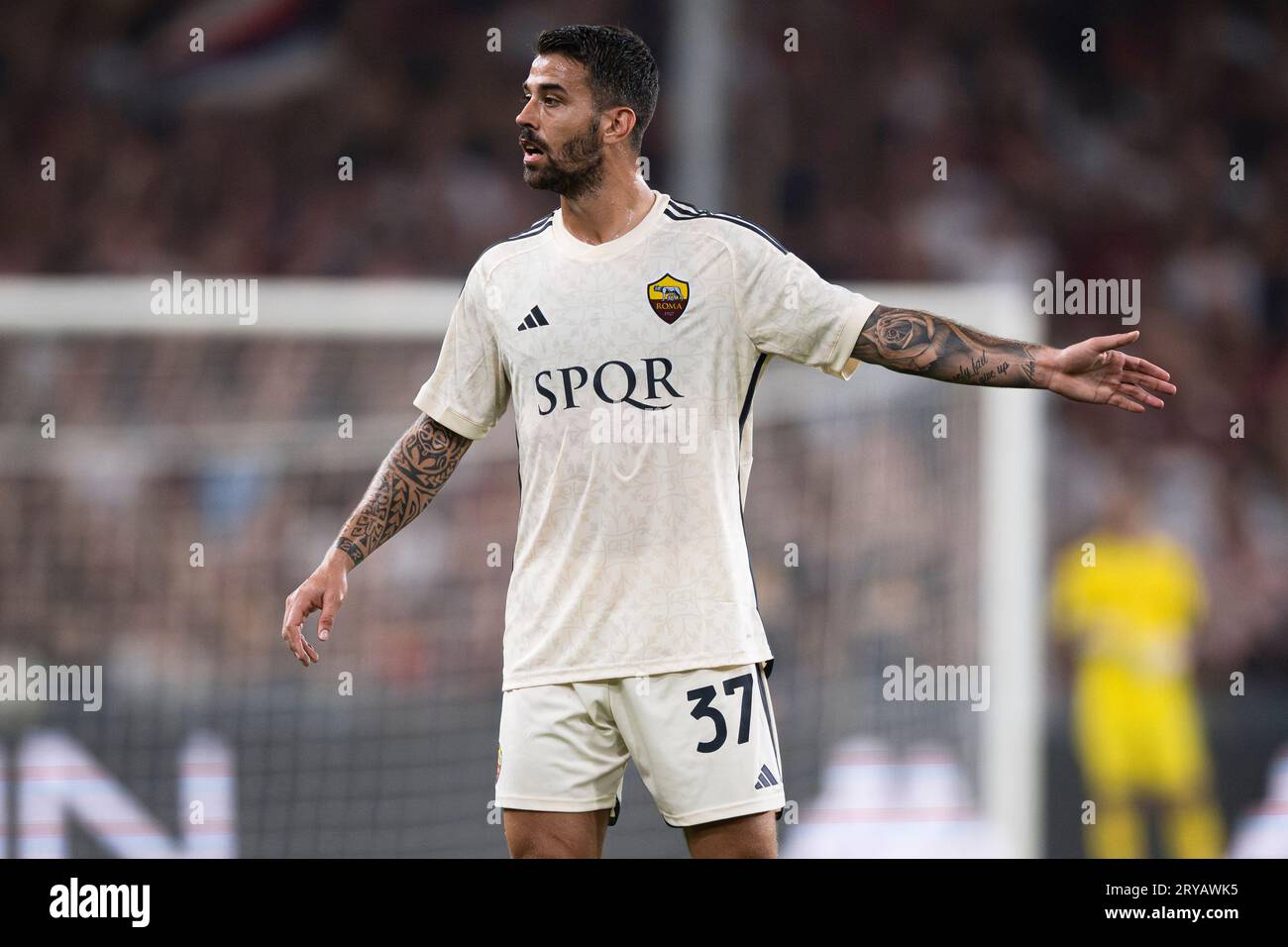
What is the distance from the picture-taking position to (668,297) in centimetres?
322

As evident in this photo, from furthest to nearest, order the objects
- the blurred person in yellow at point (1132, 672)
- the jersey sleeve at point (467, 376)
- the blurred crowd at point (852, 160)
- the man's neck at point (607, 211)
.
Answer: the blurred crowd at point (852, 160) < the blurred person in yellow at point (1132, 672) < the jersey sleeve at point (467, 376) < the man's neck at point (607, 211)

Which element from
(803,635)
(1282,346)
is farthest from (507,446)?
(1282,346)

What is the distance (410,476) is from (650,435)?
544 millimetres

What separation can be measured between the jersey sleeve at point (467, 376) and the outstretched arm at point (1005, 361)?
0.73m

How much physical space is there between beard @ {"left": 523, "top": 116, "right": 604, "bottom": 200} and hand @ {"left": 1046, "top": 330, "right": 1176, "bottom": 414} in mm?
916

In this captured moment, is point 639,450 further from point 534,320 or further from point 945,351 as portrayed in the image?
point 945,351

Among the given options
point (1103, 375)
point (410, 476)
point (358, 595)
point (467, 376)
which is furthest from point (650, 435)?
point (358, 595)

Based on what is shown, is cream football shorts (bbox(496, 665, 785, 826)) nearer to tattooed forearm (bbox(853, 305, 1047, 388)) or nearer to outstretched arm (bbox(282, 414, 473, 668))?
outstretched arm (bbox(282, 414, 473, 668))

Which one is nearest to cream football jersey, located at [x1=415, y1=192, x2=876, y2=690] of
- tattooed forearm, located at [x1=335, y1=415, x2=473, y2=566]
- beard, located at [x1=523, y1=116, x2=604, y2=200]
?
beard, located at [x1=523, y1=116, x2=604, y2=200]

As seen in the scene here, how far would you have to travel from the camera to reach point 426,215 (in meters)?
9.42

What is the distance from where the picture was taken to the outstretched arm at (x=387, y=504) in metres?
3.30

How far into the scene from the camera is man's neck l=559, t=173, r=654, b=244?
330 centimetres

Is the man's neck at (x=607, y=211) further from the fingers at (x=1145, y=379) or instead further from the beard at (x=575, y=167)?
the fingers at (x=1145, y=379)

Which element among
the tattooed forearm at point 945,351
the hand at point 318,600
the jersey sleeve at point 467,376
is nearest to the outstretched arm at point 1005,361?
the tattooed forearm at point 945,351
